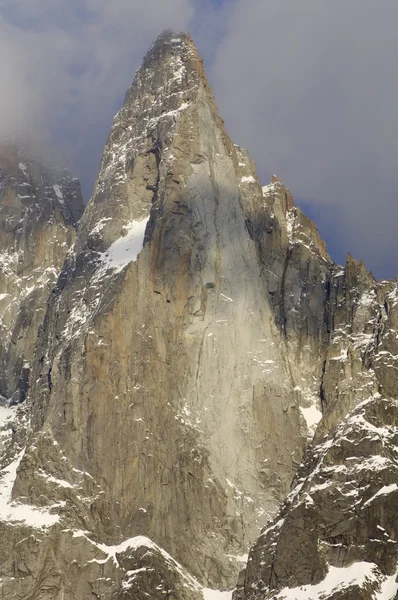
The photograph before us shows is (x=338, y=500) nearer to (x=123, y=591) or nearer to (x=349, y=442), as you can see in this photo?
(x=349, y=442)

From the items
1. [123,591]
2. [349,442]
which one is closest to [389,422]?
[349,442]

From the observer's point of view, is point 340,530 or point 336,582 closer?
point 336,582

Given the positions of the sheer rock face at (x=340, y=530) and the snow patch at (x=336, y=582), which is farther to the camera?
the sheer rock face at (x=340, y=530)

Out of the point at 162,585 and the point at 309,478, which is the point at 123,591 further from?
the point at 309,478

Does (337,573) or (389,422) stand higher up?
(389,422)

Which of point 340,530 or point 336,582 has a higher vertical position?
point 340,530

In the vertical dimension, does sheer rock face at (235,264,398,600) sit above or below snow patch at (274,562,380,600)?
above

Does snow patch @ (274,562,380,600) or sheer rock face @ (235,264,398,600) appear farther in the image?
sheer rock face @ (235,264,398,600)

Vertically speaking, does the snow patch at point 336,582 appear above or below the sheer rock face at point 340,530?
below

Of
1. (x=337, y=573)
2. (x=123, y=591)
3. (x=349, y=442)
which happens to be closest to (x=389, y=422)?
(x=349, y=442)
